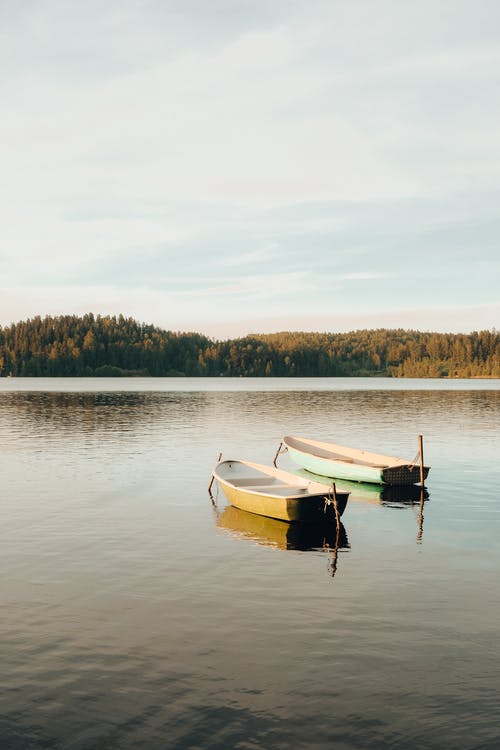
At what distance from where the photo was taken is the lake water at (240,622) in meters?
14.4

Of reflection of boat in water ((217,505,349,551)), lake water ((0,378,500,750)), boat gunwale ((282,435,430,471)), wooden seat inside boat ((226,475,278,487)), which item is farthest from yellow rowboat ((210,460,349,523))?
boat gunwale ((282,435,430,471))

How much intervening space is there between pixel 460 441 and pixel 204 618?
187 ft

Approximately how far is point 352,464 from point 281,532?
646 inches

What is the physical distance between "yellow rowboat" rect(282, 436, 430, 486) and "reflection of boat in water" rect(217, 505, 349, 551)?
13.1 meters

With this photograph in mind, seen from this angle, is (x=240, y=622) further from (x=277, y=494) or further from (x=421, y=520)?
(x=421, y=520)

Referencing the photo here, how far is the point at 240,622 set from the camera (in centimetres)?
2008

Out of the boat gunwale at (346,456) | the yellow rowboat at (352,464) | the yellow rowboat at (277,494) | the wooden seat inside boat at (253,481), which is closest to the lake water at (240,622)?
the yellow rowboat at (277,494)

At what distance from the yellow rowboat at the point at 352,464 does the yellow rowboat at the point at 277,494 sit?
31.1ft

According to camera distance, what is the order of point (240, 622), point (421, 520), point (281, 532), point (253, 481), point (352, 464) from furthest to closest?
point (352, 464) < point (253, 481) < point (421, 520) < point (281, 532) < point (240, 622)

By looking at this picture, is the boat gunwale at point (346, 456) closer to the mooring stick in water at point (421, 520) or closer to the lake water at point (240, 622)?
the mooring stick in water at point (421, 520)

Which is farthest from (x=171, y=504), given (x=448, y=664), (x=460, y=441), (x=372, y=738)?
(x=460, y=441)

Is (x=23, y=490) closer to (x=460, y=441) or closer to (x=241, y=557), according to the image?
(x=241, y=557)

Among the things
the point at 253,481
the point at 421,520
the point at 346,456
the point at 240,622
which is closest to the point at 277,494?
the point at 253,481

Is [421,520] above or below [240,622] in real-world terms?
below
